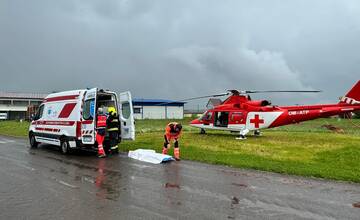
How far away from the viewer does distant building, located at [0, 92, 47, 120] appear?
99.9 metres

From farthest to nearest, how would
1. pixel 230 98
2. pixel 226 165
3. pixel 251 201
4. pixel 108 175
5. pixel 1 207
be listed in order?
pixel 230 98 < pixel 226 165 < pixel 108 175 < pixel 251 201 < pixel 1 207

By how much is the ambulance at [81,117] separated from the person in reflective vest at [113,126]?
4 centimetres

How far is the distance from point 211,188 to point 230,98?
1519cm

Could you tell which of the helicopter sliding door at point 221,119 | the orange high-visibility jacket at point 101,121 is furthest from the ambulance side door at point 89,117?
the helicopter sliding door at point 221,119

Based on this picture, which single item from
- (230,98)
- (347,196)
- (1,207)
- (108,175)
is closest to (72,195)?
(1,207)

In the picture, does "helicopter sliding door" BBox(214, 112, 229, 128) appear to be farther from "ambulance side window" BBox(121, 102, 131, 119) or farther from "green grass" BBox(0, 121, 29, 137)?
"green grass" BBox(0, 121, 29, 137)

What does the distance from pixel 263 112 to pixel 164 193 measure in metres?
15.3

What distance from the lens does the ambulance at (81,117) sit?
15102mm

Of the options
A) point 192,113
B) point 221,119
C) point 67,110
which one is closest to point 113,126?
point 67,110

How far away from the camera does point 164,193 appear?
26.5ft

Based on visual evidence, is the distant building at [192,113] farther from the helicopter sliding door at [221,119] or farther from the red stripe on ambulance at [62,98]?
the red stripe on ambulance at [62,98]

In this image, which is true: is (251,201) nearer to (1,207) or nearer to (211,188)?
(211,188)

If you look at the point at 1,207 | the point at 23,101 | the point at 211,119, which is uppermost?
the point at 23,101

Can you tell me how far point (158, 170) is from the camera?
11359mm
